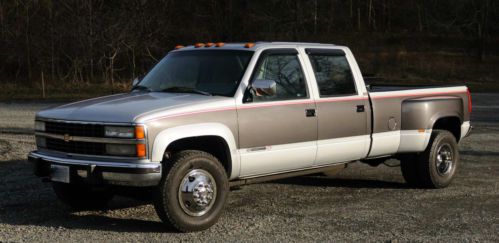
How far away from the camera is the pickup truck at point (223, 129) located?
5.84 meters

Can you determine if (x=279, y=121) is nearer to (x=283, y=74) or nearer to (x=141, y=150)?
(x=283, y=74)

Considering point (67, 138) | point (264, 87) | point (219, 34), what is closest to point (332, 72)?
point (264, 87)

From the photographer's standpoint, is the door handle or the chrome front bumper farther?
the door handle

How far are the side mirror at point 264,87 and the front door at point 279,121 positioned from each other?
4 cm

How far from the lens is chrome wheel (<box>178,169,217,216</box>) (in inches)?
237

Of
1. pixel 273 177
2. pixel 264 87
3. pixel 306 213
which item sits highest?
pixel 264 87

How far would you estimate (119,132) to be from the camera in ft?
18.9

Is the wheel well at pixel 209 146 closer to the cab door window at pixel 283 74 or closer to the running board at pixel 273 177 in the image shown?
the running board at pixel 273 177

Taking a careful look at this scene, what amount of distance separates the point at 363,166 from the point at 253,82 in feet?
15.0

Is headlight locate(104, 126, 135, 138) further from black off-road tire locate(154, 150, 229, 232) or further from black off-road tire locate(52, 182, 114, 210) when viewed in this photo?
black off-road tire locate(52, 182, 114, 210)

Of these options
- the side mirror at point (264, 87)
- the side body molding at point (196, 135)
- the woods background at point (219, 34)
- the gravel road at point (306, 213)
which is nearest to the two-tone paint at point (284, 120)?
the side body molding at point (196, 135)

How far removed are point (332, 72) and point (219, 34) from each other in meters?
39.9

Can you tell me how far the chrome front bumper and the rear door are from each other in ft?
7.14

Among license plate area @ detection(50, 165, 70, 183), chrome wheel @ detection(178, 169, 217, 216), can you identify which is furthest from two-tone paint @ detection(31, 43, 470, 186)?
license plate area @ detection(50, 165, 70, 183)
